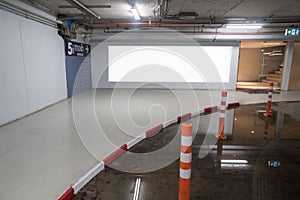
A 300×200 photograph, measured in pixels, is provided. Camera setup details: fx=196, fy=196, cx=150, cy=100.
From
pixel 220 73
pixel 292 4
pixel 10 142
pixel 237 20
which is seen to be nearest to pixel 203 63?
pixel 220 73

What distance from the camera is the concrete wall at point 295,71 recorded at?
1003cm

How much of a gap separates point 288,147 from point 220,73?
7130 millimetres

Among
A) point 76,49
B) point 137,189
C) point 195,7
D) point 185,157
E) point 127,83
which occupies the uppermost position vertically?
point 195,7

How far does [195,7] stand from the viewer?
221 inches

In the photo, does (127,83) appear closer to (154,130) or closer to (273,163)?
(154,130)

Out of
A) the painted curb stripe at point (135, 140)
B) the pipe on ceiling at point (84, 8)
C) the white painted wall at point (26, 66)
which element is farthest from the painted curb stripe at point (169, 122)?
the pipe on ceiling at point (84, 8)

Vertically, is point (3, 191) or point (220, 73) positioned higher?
point (220, 73)

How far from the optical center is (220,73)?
9969mm

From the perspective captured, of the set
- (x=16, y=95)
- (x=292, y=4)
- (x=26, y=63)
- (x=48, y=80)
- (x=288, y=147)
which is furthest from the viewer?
(x=48, y=80)

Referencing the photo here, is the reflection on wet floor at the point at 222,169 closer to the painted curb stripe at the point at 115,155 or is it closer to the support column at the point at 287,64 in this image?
the painted curb stripe at the point at 115,155

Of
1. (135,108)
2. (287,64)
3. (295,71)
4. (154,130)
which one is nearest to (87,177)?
(154,130)

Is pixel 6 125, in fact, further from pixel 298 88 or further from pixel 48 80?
pixel 298 88

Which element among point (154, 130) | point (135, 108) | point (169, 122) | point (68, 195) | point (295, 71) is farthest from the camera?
point (295, 71)

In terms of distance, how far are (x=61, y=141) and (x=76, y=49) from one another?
5.40 m
